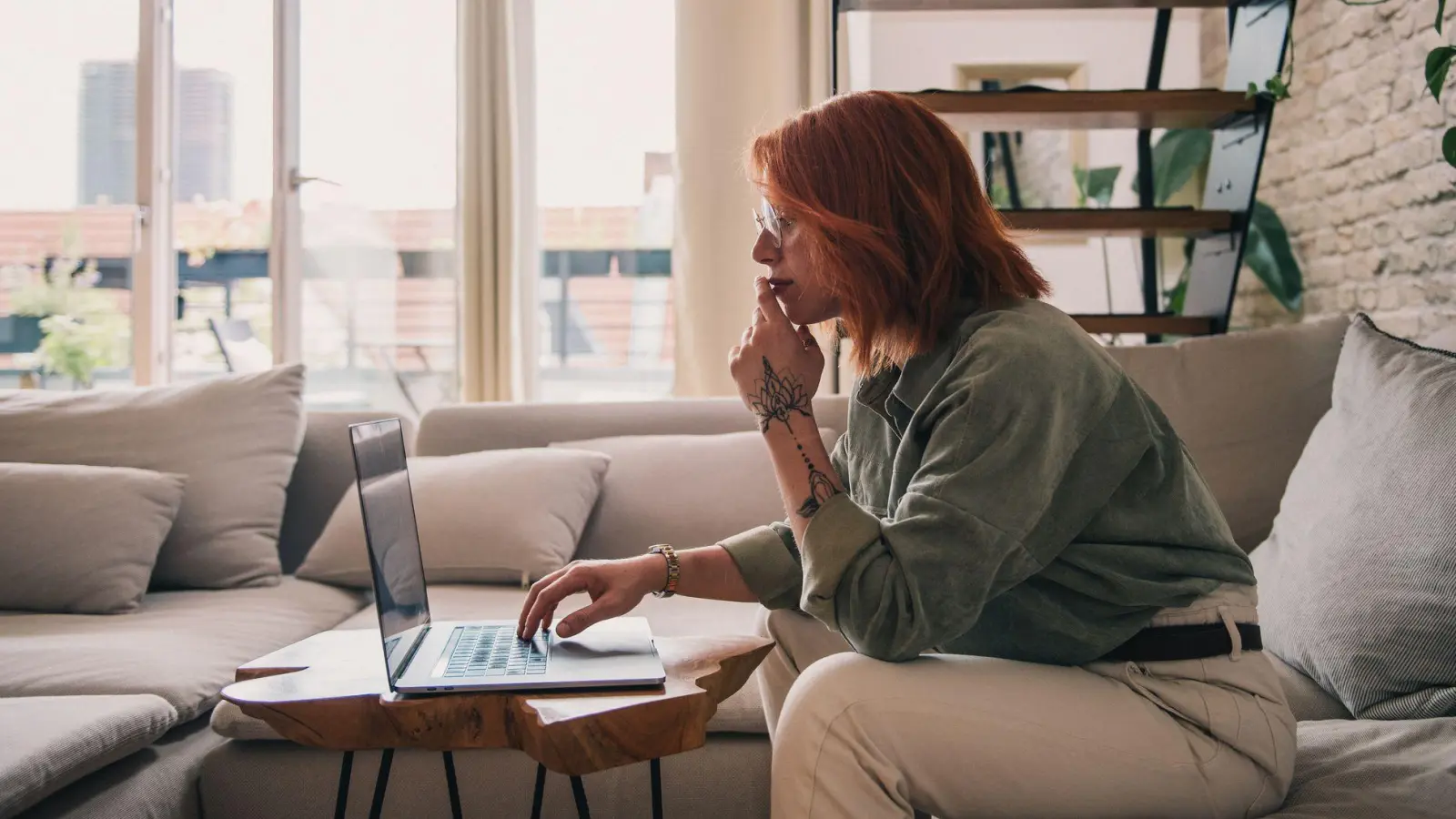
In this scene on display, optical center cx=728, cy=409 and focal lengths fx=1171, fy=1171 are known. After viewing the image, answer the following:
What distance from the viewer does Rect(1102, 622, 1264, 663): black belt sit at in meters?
1.13

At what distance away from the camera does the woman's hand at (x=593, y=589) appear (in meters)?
1.26

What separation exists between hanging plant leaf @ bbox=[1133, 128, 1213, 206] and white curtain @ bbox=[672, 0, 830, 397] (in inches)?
40.3

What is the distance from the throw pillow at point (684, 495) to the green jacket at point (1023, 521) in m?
1.15

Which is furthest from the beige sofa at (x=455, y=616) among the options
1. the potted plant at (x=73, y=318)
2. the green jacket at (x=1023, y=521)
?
the potted plant at (x=73, y=318)

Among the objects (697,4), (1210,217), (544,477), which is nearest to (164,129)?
(697,4)

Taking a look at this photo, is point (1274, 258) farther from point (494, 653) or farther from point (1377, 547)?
point (494, 653)

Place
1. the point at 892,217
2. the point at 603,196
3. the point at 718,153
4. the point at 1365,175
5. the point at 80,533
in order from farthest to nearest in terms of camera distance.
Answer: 1. the point at 603,196
2. the point at 718,153
3. the point at 1365,175
4. the point at 80,533
5. the point at 892,217

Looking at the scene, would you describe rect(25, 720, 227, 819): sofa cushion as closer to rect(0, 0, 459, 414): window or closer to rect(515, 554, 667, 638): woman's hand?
rect(515, 554, 667, 638): woman's hand

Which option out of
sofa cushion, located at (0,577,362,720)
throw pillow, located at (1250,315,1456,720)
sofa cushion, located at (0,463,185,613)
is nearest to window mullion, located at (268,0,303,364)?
sofa cushion, located at (0,463,185,613)

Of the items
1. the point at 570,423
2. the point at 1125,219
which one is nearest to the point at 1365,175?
the point at 1125,219

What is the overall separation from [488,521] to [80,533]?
753 millimetres

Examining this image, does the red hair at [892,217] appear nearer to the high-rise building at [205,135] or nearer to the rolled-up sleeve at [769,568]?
the rolled-up sleeve at [769,568]

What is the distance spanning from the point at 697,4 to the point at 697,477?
1882 millimetres

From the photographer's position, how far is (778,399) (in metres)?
1.25
